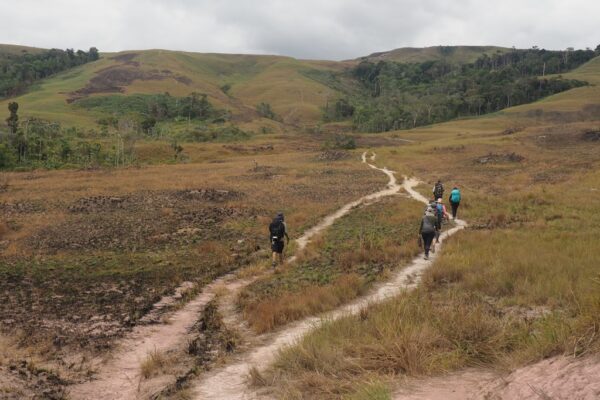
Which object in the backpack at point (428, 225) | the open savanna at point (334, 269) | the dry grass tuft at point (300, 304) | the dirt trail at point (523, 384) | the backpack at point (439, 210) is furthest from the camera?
the backpack at point (439, 210)

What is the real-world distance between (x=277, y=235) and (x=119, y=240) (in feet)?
33.8

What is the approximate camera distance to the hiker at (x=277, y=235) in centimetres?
1761

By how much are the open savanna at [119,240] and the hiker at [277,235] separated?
136 centimetres

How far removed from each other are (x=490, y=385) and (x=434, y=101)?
164 meters

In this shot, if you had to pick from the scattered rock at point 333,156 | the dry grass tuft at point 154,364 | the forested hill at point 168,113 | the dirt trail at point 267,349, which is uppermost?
the forested hill at point 168,113

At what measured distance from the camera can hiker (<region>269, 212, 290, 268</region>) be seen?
17.6 meters

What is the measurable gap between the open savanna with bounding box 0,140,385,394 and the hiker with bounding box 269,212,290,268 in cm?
136

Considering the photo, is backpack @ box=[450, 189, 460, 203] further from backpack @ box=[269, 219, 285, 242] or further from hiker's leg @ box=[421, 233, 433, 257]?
backpack @ box=[269, 219, 285, 242]

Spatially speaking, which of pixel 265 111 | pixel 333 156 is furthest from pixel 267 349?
pixel 265 111

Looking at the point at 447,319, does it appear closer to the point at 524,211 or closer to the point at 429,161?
the point at 524,211

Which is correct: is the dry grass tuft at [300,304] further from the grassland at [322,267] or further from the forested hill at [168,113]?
the forested hill at [168,113]

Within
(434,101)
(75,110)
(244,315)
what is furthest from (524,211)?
(75,110)

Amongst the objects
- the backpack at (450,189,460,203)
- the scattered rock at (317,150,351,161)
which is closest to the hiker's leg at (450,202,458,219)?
the backpack at (450,189,460,203)

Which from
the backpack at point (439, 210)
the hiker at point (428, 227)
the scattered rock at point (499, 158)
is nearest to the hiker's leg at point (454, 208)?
the backpack at point (439, 210)
